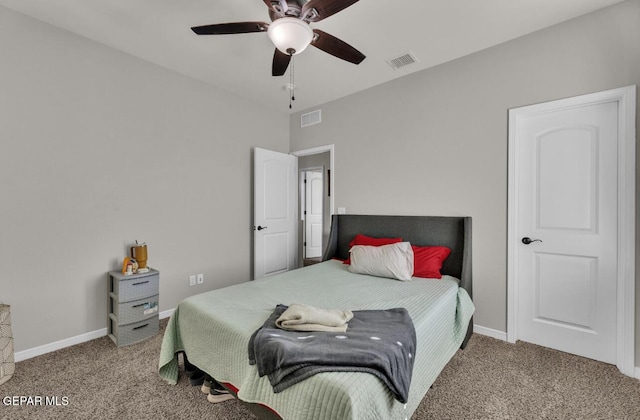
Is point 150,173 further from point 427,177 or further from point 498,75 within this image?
point 498,75

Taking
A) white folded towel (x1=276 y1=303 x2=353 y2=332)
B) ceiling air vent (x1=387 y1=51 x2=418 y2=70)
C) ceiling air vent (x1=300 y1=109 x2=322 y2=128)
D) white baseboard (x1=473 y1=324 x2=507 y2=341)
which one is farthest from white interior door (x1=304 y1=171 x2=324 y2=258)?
white folded towel (x1=276 y1=303 x2=353 y2=332)

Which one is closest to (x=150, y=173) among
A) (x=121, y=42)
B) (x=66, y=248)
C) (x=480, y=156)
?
(x=66, y=248)

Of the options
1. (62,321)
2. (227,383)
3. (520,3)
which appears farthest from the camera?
(62,321)

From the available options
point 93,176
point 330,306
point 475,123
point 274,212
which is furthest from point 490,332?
point 93,176

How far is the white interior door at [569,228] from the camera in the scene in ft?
6.89

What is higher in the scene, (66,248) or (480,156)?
(480,156)

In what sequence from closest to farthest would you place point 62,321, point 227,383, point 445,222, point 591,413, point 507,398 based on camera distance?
point 227,383 < point 591,413 < point 507,398 < point 62,321 < point 445,222

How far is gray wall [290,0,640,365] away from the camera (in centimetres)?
212

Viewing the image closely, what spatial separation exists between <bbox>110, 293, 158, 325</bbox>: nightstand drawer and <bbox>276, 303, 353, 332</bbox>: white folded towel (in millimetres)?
1822

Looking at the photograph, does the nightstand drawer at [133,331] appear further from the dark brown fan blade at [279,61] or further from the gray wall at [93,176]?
the dark brown fan blade at [279,61]

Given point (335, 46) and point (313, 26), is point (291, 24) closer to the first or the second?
point (335, 46)

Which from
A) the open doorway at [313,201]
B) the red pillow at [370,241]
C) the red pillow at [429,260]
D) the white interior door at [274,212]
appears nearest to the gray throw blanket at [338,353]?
the red pillow at [429,260]

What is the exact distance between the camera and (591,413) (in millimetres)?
1634

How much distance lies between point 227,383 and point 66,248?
2.01 metres
